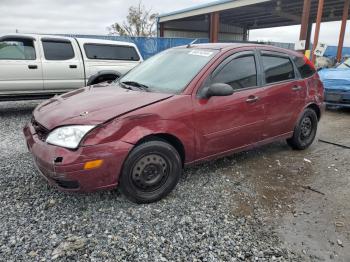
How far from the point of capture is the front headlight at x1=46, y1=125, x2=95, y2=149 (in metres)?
2.77

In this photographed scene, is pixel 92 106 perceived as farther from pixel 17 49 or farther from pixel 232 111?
pixel 17 49

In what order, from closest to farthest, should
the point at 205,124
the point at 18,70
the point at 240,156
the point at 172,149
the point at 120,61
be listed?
the point at 172,149
the point at 205,124
the point at 240,156
the point at 18,70
the point at 120,61

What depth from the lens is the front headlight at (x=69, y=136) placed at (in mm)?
2766

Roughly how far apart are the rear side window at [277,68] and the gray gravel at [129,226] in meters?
1.55

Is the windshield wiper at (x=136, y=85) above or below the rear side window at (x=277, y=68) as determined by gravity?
below

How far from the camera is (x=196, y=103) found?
337cm

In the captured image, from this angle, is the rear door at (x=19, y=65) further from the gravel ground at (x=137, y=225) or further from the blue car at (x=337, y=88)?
the blue car at (x=337, y=88)

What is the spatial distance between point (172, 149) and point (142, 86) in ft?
2.97

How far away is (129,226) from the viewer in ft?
9.27

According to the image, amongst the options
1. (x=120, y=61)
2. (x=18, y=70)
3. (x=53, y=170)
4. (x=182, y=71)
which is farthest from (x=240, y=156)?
(x=18, y=70)

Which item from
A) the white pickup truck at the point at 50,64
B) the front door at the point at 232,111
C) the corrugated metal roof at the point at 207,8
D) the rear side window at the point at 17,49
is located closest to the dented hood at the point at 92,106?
the front door at the point at 232,111

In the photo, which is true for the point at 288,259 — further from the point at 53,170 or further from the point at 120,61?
the point at 120,61

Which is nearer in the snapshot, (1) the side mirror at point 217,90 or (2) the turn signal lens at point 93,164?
(2) the turn signal lens at point 93,164

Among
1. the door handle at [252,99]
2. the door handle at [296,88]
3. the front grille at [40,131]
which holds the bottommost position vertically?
the front grille at [40,131]
